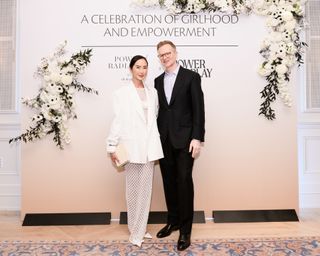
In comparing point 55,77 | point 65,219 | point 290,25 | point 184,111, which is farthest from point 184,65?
point 65,219

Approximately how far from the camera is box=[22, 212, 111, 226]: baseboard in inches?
140

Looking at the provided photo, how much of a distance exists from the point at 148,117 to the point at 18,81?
1971mm

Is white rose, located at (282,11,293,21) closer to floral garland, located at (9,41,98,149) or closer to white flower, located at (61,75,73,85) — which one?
floral garland, located at (9,41,98,149)

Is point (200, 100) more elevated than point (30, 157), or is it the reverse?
point (200, 100)

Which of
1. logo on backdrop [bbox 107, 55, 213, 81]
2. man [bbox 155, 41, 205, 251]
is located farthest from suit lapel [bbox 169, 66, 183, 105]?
logo on backdrop [bbox 107, 55, 213, 81]

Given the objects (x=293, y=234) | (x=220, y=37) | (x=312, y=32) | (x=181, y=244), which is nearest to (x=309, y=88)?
(x=312, y=32)

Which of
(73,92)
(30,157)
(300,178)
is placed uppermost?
(73,92)

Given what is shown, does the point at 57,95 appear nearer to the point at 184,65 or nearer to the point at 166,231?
the point at 184,65

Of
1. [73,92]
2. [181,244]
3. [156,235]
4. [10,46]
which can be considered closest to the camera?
[181,244]

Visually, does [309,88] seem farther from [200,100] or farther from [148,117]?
[148,117]

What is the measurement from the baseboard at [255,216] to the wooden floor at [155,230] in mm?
71

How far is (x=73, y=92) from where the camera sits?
355 centimetres

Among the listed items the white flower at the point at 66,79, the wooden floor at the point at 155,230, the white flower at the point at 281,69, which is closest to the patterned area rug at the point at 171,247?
the wooden floor at the point at 155,230

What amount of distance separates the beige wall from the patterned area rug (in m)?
0.66
